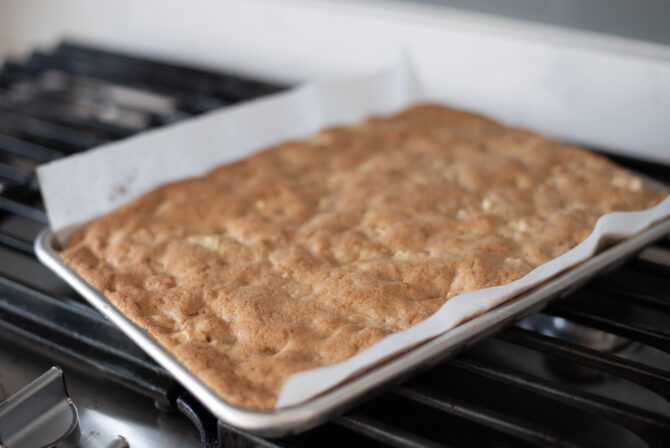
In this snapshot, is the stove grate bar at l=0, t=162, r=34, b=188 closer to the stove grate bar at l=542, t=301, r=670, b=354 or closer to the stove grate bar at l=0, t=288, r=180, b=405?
the stove grate bar at l=0, t=288, r=180, b=405

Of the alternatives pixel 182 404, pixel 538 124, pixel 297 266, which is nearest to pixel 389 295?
pixel 297 266

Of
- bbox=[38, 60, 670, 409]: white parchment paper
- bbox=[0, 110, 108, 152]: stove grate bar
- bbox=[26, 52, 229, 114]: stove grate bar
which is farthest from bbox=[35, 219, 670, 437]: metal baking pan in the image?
bbox=[26, 52, 229, 114]: stove grate bar

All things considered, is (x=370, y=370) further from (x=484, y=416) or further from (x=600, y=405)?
(x=600, y=405)

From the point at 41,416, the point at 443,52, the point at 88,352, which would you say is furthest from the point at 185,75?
the point at 41,416

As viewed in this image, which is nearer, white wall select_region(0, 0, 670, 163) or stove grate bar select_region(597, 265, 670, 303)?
stove grate bar select_region(597, 265, 670, 303)

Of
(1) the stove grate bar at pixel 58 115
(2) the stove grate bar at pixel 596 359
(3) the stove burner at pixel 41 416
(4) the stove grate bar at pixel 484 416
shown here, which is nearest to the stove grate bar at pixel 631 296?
(2) the stove grate bar at pixel 596 359

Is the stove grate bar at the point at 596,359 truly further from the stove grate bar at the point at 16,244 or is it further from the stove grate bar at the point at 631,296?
the stove grate bar at the point at 16,244
